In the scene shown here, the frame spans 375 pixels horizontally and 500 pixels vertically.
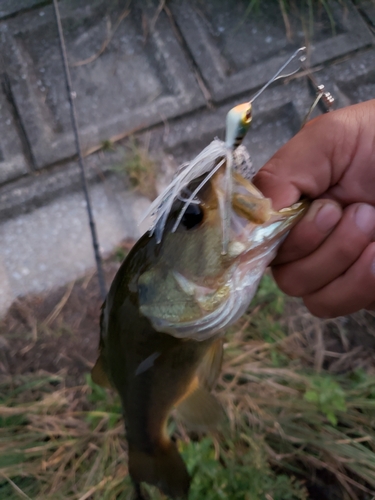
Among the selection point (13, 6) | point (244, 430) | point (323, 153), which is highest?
point (13, 6)

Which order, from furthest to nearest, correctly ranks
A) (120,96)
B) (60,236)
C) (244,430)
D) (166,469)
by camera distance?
(120,96), (60,236), (244,430), (166,469)

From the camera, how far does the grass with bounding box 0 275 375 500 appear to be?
4.80 feet

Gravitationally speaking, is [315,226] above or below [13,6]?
below

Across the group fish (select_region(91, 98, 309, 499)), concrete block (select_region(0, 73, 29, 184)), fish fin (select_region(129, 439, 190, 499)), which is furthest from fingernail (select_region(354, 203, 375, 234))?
concrete block (select_region(0, 73, 29, 184))

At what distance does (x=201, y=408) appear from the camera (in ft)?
4.13

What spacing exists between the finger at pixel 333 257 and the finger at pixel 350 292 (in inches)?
0.6

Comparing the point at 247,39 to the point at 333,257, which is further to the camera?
the point at 247,39

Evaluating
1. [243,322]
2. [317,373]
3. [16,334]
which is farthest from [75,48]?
[317,373]

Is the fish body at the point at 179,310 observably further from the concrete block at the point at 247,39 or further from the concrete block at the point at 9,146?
the concrete block at the point at 247,39

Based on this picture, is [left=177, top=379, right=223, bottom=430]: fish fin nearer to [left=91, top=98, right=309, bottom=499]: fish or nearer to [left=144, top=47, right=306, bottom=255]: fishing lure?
[left=91, top=98, right=309, bottom=499]: fish

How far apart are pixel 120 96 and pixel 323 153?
1.45m

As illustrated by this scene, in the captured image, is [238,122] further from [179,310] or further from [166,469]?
[166,469]

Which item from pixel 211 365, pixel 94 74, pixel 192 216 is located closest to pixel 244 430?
pixel 211 365

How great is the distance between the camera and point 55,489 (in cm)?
155
